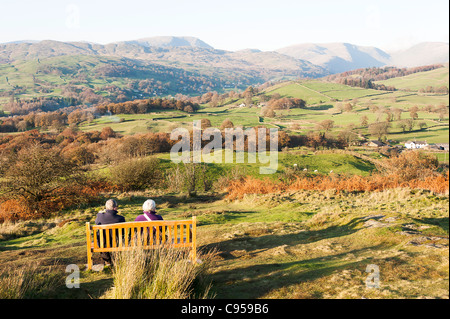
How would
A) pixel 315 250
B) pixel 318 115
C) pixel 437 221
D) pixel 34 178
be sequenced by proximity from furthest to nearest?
1. pixel 318 115
2. pixel 34 178
3. pixel 437 221
4. pixel 315 250

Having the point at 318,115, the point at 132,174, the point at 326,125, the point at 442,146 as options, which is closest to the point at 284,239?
the point at 132,174

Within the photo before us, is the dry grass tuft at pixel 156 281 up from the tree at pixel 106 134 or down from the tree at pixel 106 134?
up

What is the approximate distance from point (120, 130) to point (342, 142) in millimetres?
50295

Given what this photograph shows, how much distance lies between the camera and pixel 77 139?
62562 millimetres

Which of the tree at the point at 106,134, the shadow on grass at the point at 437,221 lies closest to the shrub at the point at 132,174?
the shadow on grass at the point at 437,221

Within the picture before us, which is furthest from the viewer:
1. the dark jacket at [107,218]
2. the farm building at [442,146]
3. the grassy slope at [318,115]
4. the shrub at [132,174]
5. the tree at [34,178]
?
the grassy slope at [318,115]

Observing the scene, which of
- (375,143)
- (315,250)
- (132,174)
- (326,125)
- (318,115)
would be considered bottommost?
(375,143)

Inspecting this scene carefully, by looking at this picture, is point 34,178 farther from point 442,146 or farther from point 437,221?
point 442,146

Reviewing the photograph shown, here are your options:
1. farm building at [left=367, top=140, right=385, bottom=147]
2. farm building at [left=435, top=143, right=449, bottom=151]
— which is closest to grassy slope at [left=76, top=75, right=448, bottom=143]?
farm building at [left=435, top=143, right=449, bottom=151]

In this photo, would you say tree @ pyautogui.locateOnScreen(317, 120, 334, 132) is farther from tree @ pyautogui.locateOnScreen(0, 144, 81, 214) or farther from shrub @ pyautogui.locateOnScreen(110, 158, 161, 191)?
tree @ pyautogui.locateOnScreen(0, 144, 81, 214)

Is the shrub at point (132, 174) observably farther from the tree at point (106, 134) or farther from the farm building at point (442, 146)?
the farm building at point (442, 146)

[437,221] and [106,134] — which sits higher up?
[437,221]

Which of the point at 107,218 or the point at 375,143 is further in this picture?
the point at 375,143
